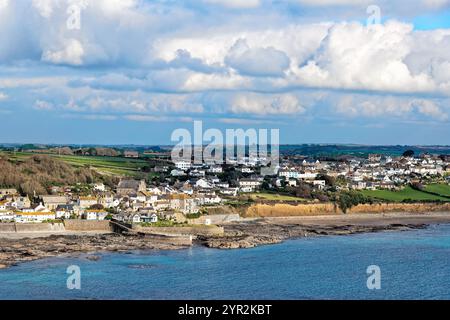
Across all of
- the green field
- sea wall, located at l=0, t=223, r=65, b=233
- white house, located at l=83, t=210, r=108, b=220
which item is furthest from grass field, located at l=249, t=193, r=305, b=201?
sea wall, located at l=0, t=223, r=65, b=233

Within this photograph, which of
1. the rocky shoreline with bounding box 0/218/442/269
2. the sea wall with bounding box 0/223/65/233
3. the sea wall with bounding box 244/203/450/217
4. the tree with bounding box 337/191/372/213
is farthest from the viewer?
the tree with bounding box 337/191/372/213

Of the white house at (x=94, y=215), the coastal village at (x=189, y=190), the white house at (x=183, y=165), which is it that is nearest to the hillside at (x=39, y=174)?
the coastal village at (x=189, y=190)

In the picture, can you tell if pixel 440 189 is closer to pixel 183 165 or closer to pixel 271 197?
pixel 271 197

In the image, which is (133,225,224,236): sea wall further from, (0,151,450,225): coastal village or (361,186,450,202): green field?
(361,186,450,202): green field

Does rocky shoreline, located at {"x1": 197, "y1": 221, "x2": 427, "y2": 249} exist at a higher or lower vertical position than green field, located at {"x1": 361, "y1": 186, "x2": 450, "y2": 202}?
lower
